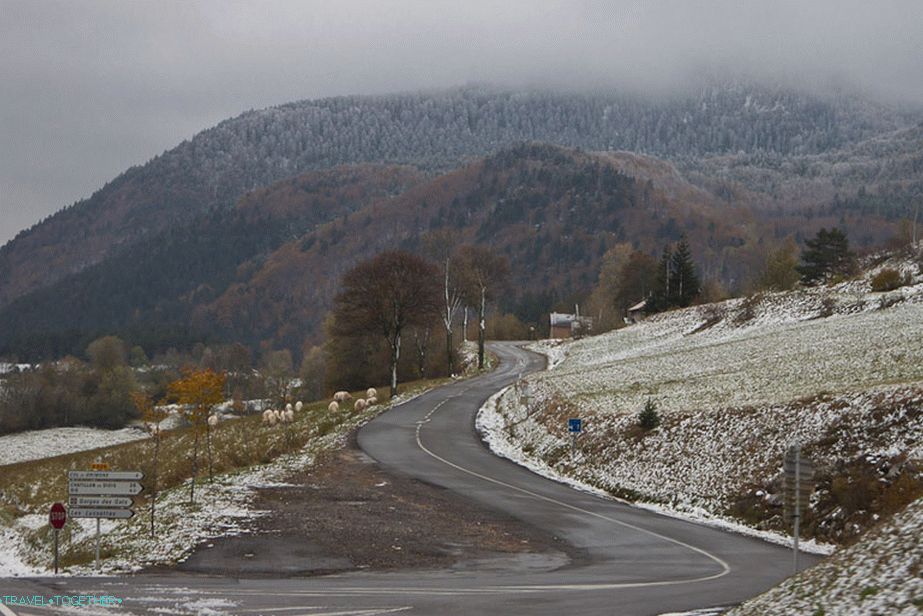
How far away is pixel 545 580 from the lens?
67.4ft

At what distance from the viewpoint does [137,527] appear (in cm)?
2636

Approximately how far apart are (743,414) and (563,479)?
760 centimetres

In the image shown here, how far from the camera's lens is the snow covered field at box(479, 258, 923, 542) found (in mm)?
29375

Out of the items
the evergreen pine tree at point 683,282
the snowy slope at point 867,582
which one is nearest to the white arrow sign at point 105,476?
the snowy slope at point 867,582

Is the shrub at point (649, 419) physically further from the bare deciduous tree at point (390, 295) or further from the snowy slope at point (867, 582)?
the bare deciduous tree at point (390, 295)

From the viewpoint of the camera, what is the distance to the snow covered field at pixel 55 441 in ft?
328

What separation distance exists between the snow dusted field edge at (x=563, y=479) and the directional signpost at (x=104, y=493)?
17122 millimetres

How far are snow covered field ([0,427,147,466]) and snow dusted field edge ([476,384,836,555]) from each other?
191ft

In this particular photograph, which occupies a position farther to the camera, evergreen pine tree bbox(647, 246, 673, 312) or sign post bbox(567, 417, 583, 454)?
evergreen pine tree bbox(647, 246, 673, 312)

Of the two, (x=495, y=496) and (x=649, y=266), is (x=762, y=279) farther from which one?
(x=495, y=496)

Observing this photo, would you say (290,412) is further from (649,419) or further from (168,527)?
(168,527)

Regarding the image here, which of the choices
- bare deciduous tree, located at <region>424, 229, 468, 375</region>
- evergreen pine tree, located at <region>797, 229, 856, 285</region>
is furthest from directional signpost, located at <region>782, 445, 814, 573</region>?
evergreen pine tree, located at <region>797, 229, 856, 285</region>

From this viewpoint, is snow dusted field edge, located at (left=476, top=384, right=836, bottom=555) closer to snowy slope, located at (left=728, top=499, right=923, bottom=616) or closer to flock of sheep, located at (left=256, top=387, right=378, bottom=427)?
flock of sheep, located at (left=256, top=387, right=378, bottom=427)

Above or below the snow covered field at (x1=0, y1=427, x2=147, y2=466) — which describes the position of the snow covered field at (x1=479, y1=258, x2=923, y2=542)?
above
